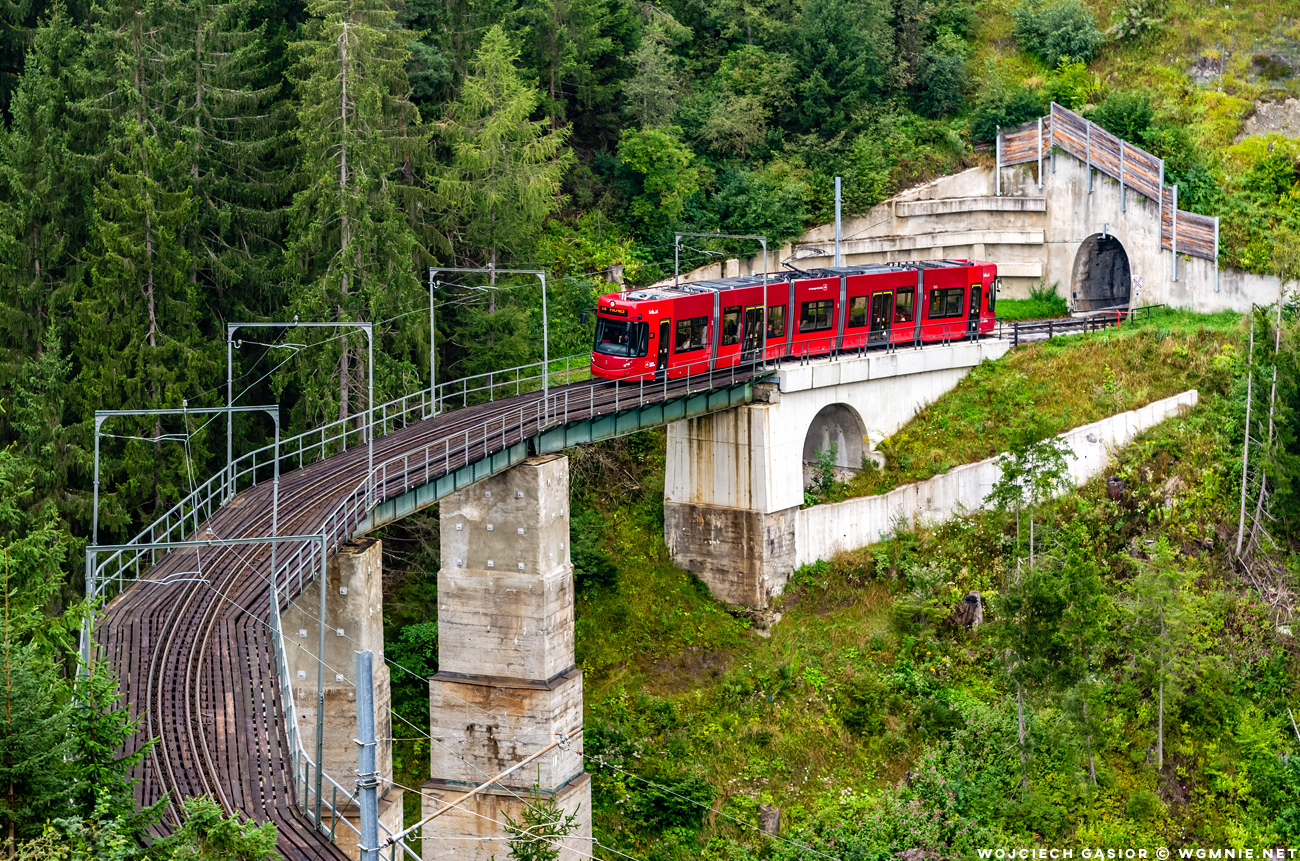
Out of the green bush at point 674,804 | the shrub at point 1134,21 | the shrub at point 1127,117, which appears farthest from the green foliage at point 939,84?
the green bush at point 674,804

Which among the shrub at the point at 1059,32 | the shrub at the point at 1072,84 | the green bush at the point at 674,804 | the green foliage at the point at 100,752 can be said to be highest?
the shrub at the point at 1059,32

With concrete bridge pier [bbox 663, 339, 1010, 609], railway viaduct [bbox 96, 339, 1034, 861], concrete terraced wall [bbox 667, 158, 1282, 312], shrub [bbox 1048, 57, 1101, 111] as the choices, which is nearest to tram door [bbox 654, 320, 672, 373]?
railway viaduct [bbox 96, 339, 1034, 861]

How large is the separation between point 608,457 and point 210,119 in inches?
616

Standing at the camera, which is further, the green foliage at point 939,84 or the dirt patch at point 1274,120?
the green foliage at point 939,84

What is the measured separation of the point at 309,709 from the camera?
110 feet

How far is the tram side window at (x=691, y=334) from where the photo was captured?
141 ft

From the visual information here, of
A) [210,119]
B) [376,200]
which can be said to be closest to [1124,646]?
[376,200]

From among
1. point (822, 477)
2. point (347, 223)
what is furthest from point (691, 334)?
point (347, 223)

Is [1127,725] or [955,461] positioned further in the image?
[955,461]

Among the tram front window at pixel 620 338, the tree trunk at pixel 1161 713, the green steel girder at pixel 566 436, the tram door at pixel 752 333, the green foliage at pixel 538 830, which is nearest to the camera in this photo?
the green foliage at pixel 538 830

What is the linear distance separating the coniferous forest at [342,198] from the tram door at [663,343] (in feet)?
18.7

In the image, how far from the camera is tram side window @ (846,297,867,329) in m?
47.3

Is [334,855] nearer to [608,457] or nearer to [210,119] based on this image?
[608,457]

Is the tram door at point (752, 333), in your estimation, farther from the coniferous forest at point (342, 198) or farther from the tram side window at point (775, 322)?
the coniferous forest at point (342, 198)
